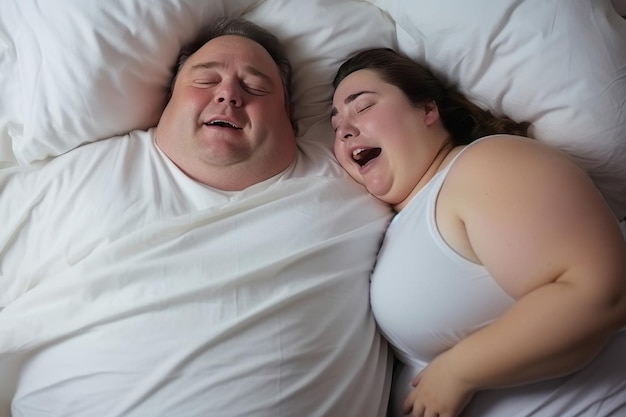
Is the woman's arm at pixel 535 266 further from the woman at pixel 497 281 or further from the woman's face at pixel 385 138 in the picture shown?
the woman's face at pixel 385 138

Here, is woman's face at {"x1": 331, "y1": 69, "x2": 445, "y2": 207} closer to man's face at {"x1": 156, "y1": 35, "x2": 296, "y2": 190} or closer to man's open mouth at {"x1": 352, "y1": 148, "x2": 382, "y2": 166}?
man's open mouth at {"x1": 352, "y1": 148, "x2": 382, "y2": 166}

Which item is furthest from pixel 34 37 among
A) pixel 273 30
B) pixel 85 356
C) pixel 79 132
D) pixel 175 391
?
pixel 175 391

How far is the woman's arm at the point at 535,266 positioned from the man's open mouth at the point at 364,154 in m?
0.26

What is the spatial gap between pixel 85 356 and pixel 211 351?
194 millimetres

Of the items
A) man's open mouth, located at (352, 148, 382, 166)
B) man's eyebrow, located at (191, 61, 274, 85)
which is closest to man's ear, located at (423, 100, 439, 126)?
man's open mouth, located at (352, 148, 382, 166)

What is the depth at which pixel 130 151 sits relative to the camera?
3.41ft

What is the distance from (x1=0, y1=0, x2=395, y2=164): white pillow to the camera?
103cm

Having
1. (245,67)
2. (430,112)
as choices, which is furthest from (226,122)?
(430,112)

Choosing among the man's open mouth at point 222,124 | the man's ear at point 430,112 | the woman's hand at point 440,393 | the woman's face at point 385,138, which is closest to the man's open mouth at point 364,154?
the woman's face at point 385,138

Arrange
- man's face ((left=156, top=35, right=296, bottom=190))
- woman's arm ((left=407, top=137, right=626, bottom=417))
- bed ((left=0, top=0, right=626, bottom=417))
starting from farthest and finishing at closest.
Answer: man's face ((left=156, top=35, right=296, bottom=190)) → bed ((left=0, top=0, right=626, bottom=417)) → woman's arm ((left=407, top=137, right=626, bottom=417))

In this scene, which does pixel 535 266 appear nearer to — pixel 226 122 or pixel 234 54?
pixel 226 122

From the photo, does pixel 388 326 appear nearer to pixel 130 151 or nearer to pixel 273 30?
pixel 130 151

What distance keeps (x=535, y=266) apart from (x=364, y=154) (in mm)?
422

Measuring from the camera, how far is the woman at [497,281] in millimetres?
709
